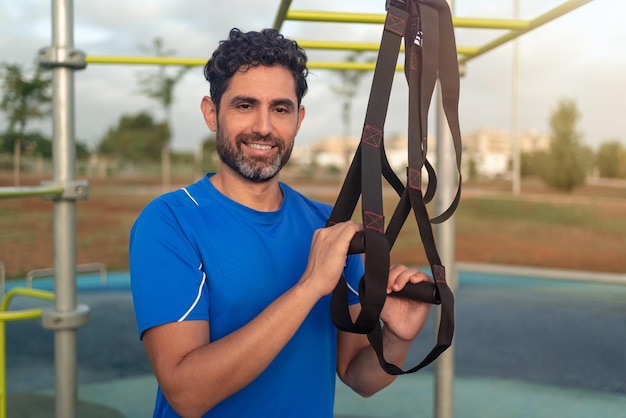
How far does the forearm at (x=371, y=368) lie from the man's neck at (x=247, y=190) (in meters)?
0.40

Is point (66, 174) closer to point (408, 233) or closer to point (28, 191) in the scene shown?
point (28, 191)

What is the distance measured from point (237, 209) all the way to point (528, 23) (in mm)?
1373

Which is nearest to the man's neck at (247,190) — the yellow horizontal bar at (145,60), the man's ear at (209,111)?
the man's ear at (209,111)

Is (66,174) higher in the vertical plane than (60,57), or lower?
lower

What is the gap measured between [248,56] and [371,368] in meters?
0.77

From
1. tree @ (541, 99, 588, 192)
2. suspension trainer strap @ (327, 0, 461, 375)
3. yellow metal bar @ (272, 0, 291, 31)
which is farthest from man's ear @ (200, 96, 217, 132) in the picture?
tree @ (541, 99, 588, 192)

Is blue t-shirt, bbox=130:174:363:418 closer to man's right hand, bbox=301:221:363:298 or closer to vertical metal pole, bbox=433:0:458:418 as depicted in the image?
man's right hand, bbox=301:221:363:298

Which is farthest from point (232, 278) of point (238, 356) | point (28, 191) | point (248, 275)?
point (28, 191)

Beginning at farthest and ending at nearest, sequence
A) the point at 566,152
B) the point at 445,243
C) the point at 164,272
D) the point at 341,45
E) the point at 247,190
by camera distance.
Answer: the point at 566,152
the point at 341,45
the point at 445,243
the point at 247,190
the point at 164,272

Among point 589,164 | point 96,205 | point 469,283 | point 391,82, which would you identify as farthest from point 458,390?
point 589,164

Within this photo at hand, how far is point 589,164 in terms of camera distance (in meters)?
23.6

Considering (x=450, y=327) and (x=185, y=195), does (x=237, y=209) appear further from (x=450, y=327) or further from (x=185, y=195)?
(x=450, y=327)

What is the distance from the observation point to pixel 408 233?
69.1 ft

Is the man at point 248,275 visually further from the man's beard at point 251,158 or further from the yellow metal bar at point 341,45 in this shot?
the yellow metal bar at point 341,45
